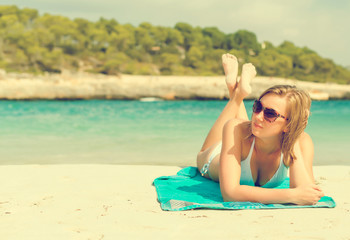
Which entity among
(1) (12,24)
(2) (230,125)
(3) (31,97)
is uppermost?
(1) (12,24)

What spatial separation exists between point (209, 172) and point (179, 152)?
2785mm

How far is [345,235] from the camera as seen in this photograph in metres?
1.97

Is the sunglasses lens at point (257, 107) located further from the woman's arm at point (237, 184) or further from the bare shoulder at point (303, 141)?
the bare shoulder at point (303, 141)

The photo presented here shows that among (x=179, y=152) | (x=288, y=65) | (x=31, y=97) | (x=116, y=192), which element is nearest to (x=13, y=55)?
(x=31, y=97)

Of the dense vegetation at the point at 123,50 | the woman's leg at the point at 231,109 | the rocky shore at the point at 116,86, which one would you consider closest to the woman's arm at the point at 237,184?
the woman's leg at the point at 231,109

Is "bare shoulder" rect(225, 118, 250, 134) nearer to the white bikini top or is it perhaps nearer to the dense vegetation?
the white bikini top

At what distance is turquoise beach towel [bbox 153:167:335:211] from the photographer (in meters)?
2.42

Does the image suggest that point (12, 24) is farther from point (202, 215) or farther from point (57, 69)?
point (202, 215)

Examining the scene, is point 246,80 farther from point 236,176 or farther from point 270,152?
point 236,176

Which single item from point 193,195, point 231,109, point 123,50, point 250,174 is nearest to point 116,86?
point 123,50

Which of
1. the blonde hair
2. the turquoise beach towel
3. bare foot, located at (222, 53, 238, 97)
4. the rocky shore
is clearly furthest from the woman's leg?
the rocky shore

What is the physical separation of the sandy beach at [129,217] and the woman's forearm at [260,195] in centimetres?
9

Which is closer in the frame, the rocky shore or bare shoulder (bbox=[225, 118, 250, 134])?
bare shoulder (bbox=[225, 118, 250, 134])

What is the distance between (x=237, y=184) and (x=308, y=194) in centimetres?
44
